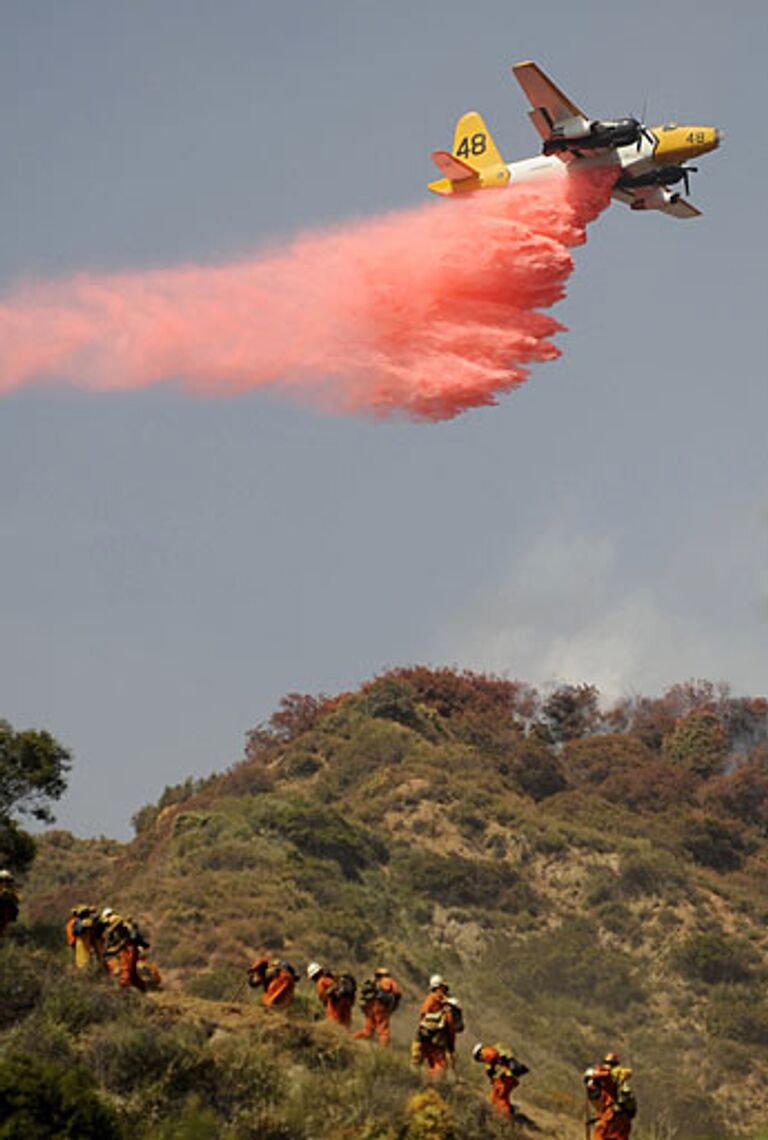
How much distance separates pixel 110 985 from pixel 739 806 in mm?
51420

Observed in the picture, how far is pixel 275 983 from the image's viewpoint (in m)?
26.2

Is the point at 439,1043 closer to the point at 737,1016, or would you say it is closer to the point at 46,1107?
the point at 46,1107

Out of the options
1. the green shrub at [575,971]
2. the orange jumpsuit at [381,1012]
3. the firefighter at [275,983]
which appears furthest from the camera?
the green shrub at [575,971]

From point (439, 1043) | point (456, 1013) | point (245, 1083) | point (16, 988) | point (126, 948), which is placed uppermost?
point (126, 948)

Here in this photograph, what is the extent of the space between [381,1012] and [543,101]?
27.5 metres

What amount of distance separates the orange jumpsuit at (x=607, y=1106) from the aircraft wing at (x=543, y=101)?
2894 cm

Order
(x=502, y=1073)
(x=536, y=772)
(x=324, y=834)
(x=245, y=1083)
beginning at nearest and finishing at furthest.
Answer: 1. (x=245, y=1083)
2. (x=502, y=1073)
3. (x=324, y=834)
4. (x=536, y=772)

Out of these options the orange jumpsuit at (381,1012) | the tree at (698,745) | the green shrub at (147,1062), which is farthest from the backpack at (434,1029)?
the tree at (698,745)

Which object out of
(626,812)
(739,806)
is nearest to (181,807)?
(626,812)

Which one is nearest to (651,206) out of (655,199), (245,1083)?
(655,199)

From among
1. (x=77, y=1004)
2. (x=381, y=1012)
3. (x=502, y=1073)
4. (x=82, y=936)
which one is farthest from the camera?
(x=82, y=936)

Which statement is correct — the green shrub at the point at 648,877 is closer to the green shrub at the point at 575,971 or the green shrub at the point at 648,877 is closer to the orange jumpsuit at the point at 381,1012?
the green shrub at the point at 575,971

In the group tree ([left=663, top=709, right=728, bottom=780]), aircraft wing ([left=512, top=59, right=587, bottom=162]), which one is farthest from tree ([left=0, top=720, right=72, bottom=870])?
tree ([left=663, top=709, right=728, bottom=780])

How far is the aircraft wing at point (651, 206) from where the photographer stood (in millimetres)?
46062
